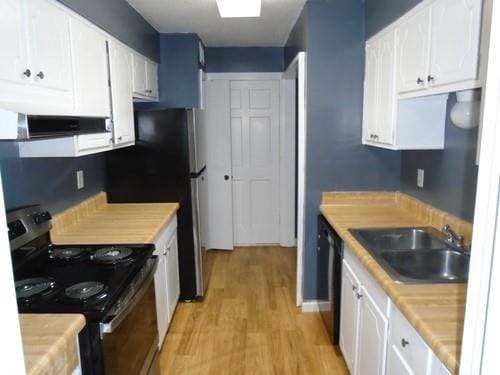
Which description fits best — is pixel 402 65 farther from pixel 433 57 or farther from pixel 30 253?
pixel 30 253

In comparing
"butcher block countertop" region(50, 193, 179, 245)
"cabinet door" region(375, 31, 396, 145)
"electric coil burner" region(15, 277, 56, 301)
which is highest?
"cabinet door" region(375, 31, 396, 145)

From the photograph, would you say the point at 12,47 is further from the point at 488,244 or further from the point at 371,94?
the point at 371,94

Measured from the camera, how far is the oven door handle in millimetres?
1439

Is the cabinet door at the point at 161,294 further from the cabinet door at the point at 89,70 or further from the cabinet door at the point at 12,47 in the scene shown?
the cabinet door at the point at 12,47

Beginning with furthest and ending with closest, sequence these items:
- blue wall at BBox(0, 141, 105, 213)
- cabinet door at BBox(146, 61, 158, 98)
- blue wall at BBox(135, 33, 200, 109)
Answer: blue wall at BBox(135, 33, 200, 109) < cabinet door at BBox(146, 61, 158, 98) < blue wall at BBox(0, 141, 105, 213)

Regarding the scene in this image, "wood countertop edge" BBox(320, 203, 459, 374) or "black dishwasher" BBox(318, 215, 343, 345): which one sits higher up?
"wood countertop edge" BBox(320, 203, 459, 374)

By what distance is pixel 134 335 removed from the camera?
5.80ft

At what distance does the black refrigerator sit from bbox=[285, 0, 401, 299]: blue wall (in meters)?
0.98

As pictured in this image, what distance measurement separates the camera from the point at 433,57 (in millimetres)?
1787

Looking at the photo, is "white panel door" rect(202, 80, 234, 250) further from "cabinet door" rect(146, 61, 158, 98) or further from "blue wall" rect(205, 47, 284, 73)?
"cabinet door" rect(146, 61, 158, 98)

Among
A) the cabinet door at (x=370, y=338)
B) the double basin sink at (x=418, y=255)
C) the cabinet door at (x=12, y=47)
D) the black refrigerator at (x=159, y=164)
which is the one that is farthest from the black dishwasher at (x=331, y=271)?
the cabinet door at (x=12, y=47)

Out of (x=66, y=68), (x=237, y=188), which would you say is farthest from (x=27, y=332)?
(x=237, y=188)

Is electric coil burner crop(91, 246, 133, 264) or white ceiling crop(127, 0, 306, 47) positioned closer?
electric coil burner crop(91, 246, 133, 264)

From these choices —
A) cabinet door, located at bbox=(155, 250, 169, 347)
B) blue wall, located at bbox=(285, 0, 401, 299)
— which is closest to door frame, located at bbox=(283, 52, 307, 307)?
blue wall, located at bbox=(285, 0, 401, 299)
